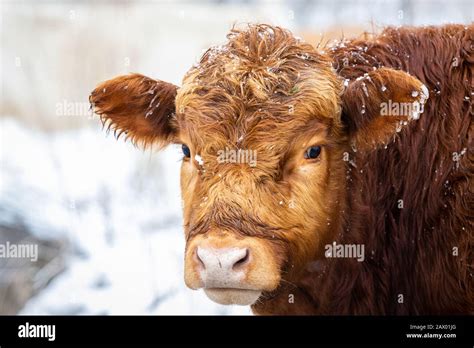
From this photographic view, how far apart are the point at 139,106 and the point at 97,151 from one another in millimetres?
3423

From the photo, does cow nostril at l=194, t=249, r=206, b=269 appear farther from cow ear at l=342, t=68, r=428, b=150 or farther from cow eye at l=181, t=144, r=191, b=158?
cow ear at l=342, t=68, r=428, b=150

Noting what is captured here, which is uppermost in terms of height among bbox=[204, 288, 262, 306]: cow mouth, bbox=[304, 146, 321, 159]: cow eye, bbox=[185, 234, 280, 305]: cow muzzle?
bbox=[304, 146, 321, 159]: cow eye

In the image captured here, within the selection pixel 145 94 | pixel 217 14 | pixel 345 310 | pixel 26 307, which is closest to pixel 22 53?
pixel 217 14

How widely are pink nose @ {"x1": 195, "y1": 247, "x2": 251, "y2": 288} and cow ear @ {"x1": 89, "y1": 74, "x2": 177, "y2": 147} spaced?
1175mm

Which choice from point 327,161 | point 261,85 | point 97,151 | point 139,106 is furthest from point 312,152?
point 97,151

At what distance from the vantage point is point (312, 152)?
3750 millimetres

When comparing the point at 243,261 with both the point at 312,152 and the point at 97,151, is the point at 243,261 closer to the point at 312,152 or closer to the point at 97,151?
the point at 312,152

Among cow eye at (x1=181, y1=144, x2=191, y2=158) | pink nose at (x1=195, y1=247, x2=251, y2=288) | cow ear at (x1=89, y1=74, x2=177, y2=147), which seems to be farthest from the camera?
cow ear at (x1=89, y1=74, x2=177, y2=147)

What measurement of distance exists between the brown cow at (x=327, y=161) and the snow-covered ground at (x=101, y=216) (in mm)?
2127

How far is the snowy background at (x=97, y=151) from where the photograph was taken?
20.9 ft

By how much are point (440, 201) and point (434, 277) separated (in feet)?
1.46

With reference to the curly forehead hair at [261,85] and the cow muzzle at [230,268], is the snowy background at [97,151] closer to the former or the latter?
the curly forehead hair at [261,85]

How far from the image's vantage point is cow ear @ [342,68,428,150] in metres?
3.70

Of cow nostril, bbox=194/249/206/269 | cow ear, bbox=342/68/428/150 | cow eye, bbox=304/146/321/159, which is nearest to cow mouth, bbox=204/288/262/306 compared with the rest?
cow nostril, bbox=194/249/206/269
